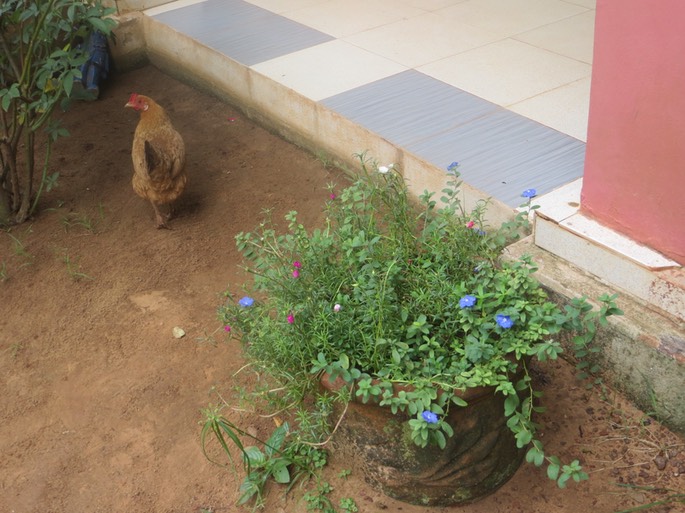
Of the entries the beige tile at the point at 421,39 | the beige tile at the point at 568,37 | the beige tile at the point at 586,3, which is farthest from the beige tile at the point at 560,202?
the beige tile at the point at 586,3

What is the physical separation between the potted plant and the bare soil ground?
0.21 m

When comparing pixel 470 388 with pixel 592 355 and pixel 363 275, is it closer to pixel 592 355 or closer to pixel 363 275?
pixel 363 275

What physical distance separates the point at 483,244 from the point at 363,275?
1.54ft

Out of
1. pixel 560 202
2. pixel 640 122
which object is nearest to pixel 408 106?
pixel 560 202

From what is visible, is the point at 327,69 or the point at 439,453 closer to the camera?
the point at 439,453

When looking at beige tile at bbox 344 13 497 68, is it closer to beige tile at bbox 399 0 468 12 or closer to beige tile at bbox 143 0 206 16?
beige tile at bbox 399 0 468 12

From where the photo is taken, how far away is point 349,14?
592 cm

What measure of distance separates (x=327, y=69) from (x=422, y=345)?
9.64 feet

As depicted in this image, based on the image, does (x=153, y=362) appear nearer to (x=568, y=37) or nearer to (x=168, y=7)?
(x=568, y=37)

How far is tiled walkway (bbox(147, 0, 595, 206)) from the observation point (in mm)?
3988

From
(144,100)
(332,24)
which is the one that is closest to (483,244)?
(144,100)

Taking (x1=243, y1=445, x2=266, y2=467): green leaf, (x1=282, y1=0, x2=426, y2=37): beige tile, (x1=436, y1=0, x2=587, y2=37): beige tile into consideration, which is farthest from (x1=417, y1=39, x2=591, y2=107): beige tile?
(x1=243, y1=445, x2=266, y2=467): green leaf

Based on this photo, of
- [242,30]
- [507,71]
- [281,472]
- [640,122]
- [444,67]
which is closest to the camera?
[640,122]

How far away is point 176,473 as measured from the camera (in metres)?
3.08
